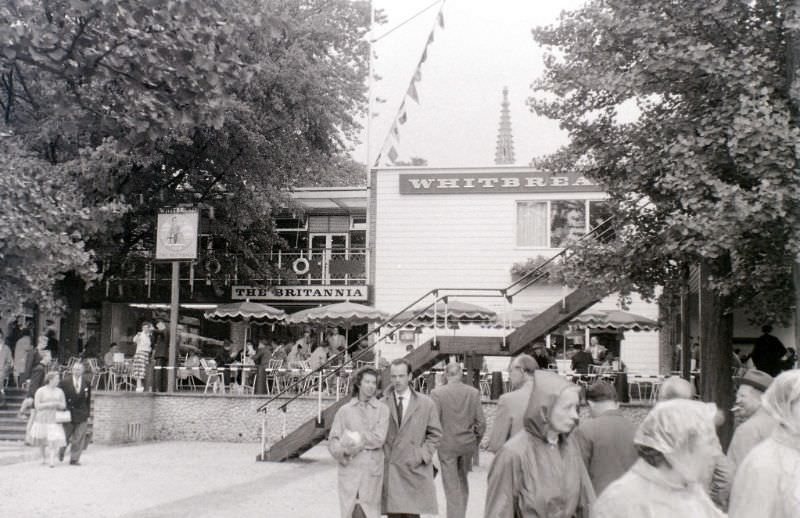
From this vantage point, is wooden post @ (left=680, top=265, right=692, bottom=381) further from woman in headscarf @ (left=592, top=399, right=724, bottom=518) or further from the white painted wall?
woman in headscarf @ (left=592, top=399, right=724, bottom=518)

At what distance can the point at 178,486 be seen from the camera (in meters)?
13.2

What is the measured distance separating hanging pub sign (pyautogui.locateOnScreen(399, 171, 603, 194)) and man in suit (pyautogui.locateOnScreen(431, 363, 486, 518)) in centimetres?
1883

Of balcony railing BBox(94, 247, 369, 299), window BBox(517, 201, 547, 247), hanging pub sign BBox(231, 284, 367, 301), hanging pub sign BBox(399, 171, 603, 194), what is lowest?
hanging pub sign BBox(231, 284, 367, 301)

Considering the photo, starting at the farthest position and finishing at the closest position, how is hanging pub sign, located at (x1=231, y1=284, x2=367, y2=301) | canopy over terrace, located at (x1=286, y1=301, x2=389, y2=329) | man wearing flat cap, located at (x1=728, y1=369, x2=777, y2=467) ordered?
1. hanging pub sign, located at (x1=231, y1=284, x2=367, y2=301)
2. canopy over terrace, located at (x1=286, y1=301, x2=389, y2=329)
3. man wearing flat cap, located at (x1=728, y1=369, x2=777, y2=467)

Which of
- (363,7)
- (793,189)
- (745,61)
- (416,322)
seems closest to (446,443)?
(793,189)

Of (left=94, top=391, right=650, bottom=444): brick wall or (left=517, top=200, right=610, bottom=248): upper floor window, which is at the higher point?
(left=517, top=200, right=610, bottom=248): upper floor window

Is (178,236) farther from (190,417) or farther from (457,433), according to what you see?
(457,433)

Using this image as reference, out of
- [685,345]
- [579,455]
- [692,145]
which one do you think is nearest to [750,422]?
[579,455]

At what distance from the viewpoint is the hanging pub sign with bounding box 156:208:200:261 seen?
21.7 m

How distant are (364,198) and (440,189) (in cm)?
379

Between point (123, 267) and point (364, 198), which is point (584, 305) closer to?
point (364, 198)

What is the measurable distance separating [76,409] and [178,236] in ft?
20.2

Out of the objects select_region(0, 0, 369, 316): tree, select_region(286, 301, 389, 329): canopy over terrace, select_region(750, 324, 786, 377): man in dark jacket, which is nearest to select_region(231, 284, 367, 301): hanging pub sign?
select_region(0, 0, 369, 316): tree

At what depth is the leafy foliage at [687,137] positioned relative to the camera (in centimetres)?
1064
